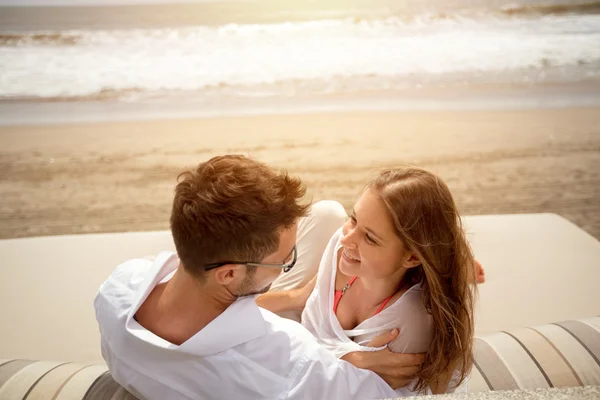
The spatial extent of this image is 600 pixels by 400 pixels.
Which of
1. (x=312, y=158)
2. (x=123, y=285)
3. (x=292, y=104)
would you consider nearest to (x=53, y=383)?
(x=123, y=285)

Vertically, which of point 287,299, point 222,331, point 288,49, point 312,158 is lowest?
point 312,158

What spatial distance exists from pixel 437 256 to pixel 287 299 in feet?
1.64

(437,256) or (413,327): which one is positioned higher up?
(437,256)

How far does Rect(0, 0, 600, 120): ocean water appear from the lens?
190 inches

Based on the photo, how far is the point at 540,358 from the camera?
1.49 metres

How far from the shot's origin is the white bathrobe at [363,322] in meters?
1.39

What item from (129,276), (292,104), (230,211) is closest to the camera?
(230,211)

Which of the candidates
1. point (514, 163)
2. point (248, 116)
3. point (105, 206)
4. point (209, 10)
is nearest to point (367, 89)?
point (248, 116)

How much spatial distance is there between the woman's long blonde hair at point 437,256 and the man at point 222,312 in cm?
20

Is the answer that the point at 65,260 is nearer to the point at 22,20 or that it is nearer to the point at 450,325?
the point at 450,325

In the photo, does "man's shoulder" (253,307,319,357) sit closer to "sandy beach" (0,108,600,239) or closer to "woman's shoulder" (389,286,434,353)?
"woman's shoulder" (389,286,434,353)

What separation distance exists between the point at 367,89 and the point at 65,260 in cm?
318

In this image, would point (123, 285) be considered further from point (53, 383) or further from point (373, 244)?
point (373, 244)

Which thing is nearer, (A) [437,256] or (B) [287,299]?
(A) [437,256]
